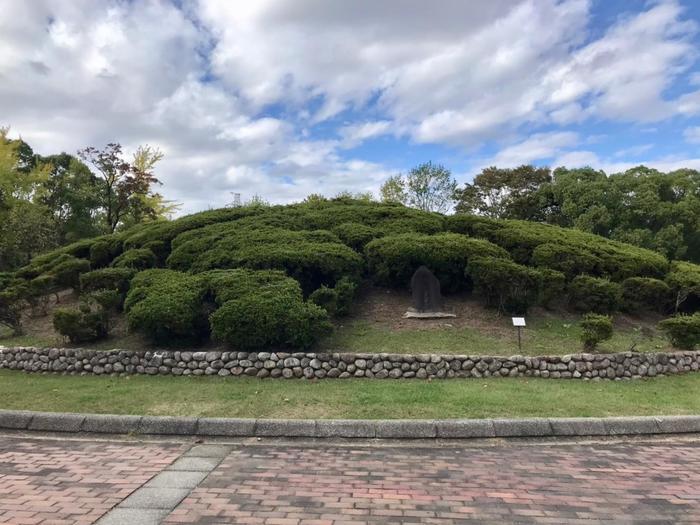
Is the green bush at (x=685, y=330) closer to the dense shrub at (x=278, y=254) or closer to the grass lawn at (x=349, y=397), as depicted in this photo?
the grass lawn at (x=349, y=397)

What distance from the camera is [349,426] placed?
596cm

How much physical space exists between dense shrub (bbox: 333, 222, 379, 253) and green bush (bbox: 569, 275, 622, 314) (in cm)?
502

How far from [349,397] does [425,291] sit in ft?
16.2

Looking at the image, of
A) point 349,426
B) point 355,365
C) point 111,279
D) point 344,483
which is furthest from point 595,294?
point 111,279

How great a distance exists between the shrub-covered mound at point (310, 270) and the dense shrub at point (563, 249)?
0.04 meters

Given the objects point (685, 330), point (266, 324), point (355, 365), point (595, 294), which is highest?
point (595, 294)

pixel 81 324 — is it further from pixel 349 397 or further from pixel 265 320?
pixel 349 397

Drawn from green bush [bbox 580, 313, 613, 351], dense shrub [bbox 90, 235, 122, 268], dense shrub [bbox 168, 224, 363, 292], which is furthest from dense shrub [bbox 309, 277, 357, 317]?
dense shrub [bbox 90, 235, 122, 268]

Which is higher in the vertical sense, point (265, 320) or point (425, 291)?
point (425, 291)

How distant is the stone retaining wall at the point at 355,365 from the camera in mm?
8438

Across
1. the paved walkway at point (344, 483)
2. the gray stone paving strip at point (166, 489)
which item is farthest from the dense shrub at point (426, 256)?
the gray stone paving strip at point (166, 489)

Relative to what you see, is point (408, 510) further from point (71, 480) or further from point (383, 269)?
point (383, 269)

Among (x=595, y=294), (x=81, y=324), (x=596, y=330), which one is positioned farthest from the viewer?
(x=595, y=294)

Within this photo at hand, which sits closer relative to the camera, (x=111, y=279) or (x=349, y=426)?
(x=349, y=426)
